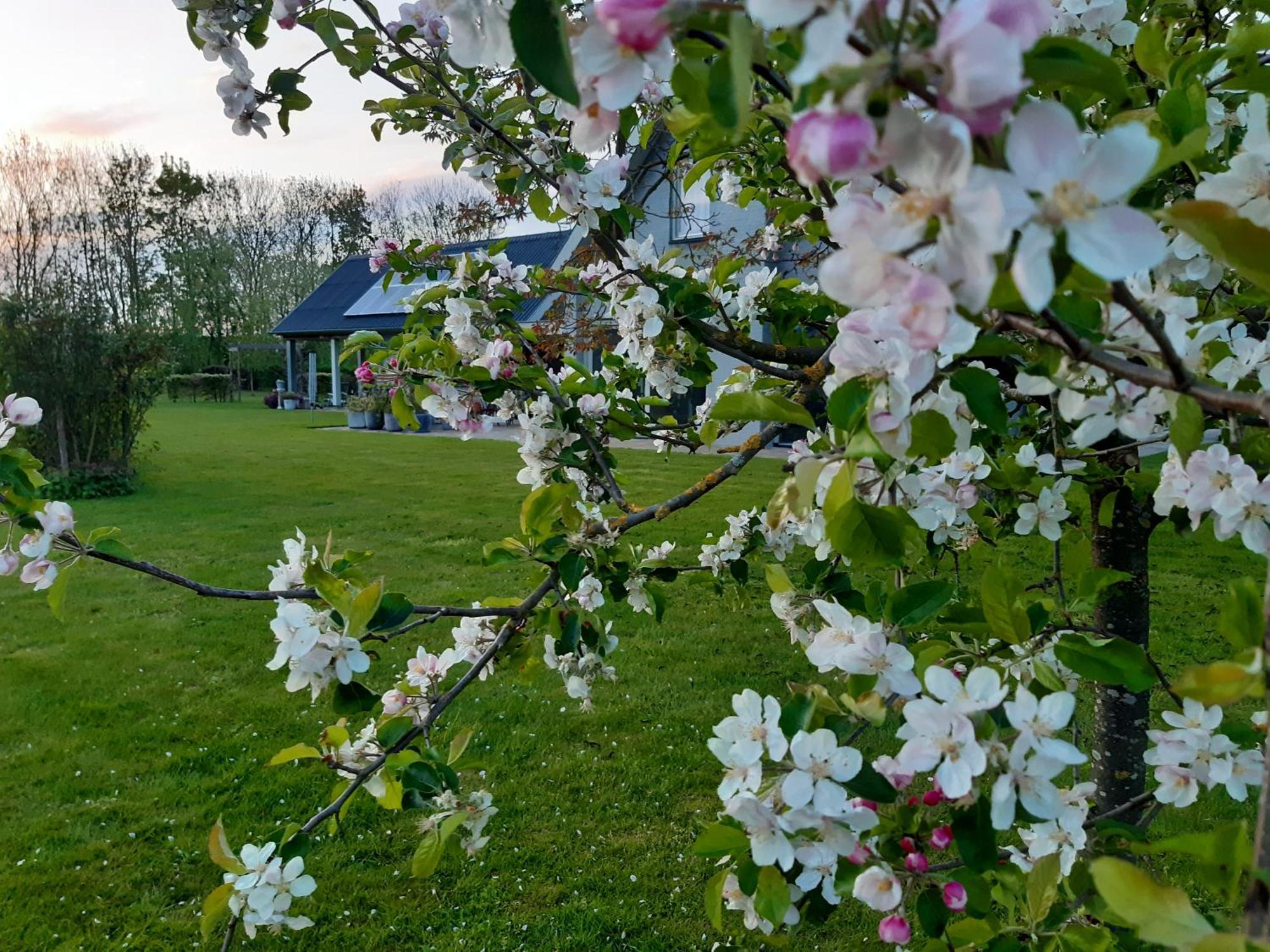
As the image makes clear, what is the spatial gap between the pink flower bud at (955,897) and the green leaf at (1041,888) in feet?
0.62

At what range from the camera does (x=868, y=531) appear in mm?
807

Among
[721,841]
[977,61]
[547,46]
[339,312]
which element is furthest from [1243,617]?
[339,312]

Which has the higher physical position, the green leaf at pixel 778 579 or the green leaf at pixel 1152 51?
the green leaf at pixel 1152 51

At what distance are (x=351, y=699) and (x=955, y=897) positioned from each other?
86cm

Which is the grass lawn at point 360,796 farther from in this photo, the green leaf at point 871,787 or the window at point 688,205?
the window at point 688,205

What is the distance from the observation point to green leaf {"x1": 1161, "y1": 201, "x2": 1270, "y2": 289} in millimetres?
485

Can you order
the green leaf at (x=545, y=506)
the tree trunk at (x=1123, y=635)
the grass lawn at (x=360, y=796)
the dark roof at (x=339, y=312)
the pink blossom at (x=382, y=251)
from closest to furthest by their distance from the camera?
the green leaf at (x=545, y=506)
the tree trunk at (x=1123, y=635)
the pink blossom at (x=382, y=251)
the grass lawn at (x=360, y=796)
the dark roof at (x=339, y=312)

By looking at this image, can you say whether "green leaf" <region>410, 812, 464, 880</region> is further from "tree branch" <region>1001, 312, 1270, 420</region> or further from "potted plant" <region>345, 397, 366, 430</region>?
"potted plant" <region>345, 397, 366, 430</region>

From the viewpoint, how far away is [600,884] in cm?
303

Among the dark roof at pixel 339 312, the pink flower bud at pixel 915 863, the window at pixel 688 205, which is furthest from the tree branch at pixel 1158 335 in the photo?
the dark roof at pixel 339 312

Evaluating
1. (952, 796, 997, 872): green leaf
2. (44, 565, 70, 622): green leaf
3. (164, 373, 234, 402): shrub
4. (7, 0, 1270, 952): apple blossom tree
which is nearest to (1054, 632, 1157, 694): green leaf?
(7, 0, 1270, 952): apple blossom tree

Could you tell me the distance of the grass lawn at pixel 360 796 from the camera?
284 cm

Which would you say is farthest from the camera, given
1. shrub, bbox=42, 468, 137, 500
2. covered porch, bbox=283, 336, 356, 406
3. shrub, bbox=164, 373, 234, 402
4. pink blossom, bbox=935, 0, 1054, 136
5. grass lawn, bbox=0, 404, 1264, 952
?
shrub, bbox=164, 373, 234, 402

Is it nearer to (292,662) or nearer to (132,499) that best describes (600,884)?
(292,662)
